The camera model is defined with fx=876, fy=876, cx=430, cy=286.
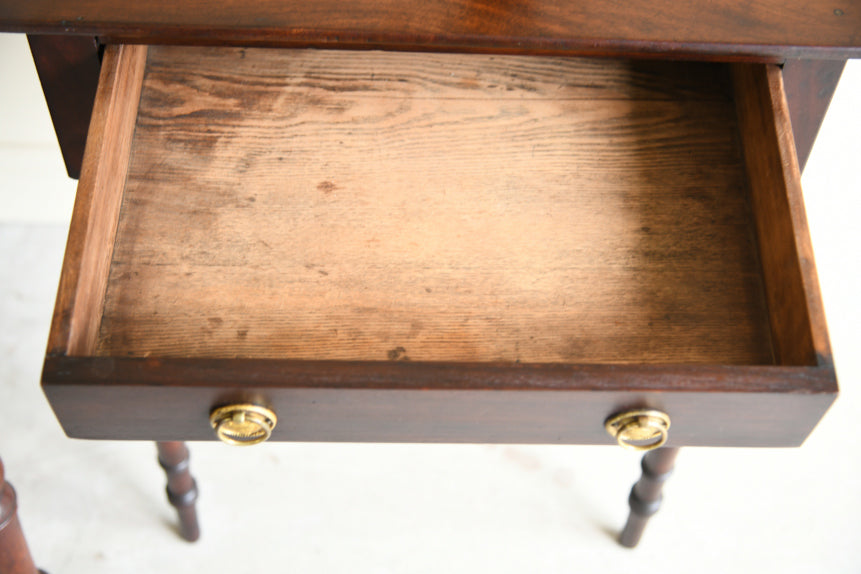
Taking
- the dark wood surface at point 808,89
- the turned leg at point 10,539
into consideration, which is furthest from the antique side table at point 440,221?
the turned leg at point 10,539

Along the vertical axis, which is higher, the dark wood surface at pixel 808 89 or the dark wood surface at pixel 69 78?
the dark wood surface at pixel 69 78

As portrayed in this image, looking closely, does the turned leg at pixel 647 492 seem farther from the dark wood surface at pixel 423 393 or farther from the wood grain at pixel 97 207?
the wood grain at pixel 97 207

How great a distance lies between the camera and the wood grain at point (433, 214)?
2.32 ft

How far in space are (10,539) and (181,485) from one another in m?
0.21

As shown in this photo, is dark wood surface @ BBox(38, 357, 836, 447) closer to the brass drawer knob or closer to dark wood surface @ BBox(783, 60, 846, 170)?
the brass drawer knob

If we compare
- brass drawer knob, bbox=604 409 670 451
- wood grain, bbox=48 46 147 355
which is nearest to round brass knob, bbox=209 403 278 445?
wood grain, bbox=48 46 147 355

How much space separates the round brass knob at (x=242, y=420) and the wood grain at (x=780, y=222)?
39 cm

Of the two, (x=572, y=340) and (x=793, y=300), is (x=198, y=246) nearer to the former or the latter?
(x=572, y=340)

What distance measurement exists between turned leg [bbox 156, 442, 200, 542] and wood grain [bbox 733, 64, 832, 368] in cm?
62

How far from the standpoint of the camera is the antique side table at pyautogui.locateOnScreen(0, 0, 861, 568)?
618mm

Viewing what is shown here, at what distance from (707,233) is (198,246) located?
440 millimetres

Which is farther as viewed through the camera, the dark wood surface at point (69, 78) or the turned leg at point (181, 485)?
the turned leg at point (181, 485)

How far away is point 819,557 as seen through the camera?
111cm

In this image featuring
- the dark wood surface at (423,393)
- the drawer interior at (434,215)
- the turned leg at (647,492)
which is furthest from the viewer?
the turned leg at (647,492)
